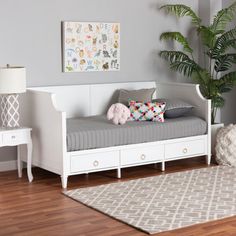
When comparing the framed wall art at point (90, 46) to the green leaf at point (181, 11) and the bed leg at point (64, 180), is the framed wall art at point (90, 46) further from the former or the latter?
the bed leg at point (64, 180)

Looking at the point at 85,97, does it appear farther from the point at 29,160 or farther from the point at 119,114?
the point at 29,160

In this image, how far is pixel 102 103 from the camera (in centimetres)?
582

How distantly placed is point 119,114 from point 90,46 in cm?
94

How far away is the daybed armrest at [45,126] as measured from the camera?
4.66 metres

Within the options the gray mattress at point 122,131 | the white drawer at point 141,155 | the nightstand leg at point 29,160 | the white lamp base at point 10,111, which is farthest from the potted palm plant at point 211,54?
the nightstand leg at point 29,160

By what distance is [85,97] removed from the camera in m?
5.69

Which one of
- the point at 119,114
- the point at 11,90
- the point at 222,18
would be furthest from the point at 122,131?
the point at 222,18

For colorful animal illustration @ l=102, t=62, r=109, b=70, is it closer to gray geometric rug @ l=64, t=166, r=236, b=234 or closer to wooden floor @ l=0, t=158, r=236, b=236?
wooden floor @ l=0, t=158, r=236, b=236

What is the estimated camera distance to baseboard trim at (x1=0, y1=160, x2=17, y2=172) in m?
5.33

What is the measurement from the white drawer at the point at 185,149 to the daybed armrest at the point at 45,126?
3.76 feet

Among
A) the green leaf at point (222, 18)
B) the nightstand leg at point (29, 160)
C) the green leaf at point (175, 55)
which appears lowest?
the nightstand leg at point (29, 160)

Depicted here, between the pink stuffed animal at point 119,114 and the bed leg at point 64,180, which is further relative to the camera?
the pink stuffed animal at point 119,114

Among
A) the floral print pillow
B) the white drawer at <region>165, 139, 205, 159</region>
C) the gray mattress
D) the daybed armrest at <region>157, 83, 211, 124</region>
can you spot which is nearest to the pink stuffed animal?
the gray mattress

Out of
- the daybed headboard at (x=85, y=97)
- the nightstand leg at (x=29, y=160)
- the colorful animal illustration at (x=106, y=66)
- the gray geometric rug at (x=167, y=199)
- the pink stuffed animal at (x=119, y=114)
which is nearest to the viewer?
the gray geometric rug at (x=167, y=199)
